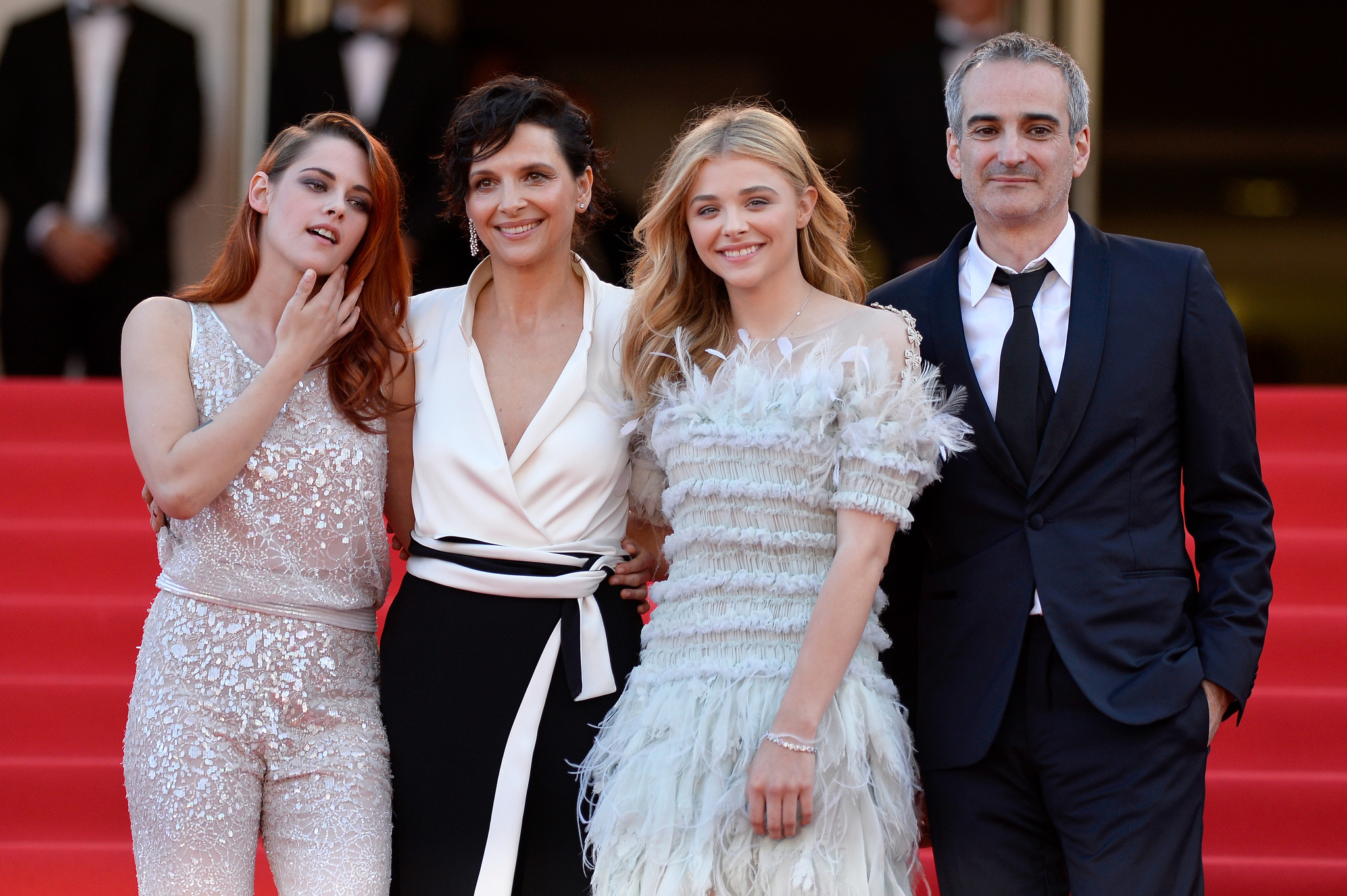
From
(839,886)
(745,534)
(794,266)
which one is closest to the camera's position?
(839,886)

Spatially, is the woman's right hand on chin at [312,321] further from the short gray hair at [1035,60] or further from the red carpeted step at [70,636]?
the red carpeted step at [70,636]

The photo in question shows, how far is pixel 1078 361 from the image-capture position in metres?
2.32

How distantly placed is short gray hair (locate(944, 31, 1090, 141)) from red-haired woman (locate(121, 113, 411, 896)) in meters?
1.09

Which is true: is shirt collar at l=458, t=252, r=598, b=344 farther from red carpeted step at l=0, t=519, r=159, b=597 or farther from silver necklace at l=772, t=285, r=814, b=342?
red carpeted step at l=0, t=519, r=159, b=597

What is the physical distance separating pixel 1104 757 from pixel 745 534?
678 millimetres

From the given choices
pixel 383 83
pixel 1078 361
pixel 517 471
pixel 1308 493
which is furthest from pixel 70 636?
pixel 1308 493

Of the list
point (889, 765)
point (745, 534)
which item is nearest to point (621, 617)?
point (745, 534)

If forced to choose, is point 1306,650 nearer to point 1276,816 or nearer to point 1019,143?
point 1276,816

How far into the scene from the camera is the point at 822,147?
40.7ft

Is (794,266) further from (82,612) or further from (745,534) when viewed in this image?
(82,612)

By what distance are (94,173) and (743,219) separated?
412 cm

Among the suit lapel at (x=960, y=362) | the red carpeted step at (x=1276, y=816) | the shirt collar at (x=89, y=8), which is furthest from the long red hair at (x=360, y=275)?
the shirt collar at (x=89, y=8)

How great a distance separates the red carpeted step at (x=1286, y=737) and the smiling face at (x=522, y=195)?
7.61 feet

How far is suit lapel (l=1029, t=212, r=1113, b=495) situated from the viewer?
230 centimetres
